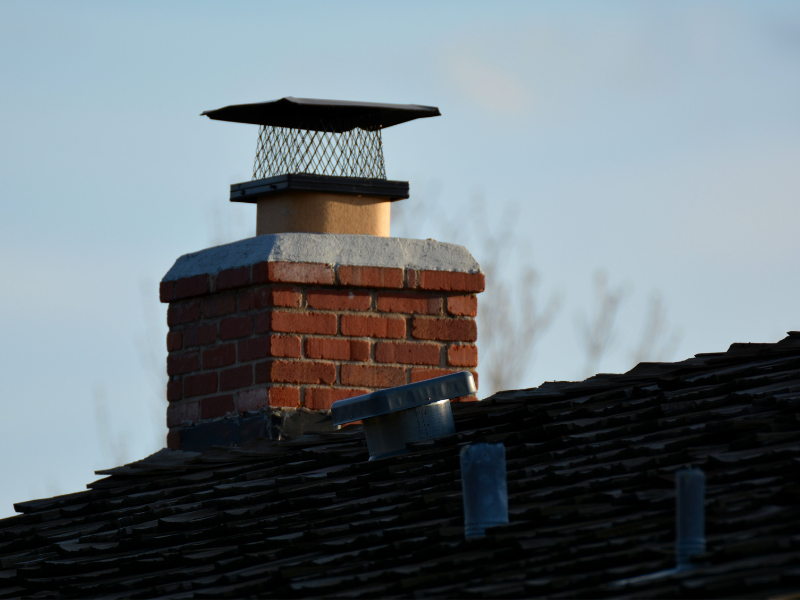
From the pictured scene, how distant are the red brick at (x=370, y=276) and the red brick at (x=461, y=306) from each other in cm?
31

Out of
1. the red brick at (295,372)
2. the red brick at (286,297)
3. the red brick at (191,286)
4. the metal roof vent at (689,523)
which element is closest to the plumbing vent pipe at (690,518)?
the metal roof vent at (689,523)

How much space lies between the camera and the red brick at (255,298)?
6.12 m

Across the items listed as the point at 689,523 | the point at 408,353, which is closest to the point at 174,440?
the point at 408,353

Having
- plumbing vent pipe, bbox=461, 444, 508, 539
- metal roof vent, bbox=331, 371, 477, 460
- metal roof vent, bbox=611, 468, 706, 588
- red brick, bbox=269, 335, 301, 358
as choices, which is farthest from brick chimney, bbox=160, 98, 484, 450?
metal roof vent, bbox=611, 468, 706, 588

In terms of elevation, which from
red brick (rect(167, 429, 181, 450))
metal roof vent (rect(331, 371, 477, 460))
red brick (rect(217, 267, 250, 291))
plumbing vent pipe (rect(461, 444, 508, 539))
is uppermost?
red brick (rect(217, 267, 250, 291))

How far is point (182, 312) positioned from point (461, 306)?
1524 millimetres

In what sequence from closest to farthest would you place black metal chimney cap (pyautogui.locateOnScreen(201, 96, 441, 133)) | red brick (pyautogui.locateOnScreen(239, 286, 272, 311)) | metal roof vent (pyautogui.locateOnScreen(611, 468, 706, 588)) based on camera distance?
metal roof vent (pyautogui.locateOnScreen(611, 468, 706, 588))
red brick (pyautogui.locateOnScreen(239, 286, 272, 311))
black metal chimney cap (pyautogui.locateOnScreen(201, 96, 441, 133))

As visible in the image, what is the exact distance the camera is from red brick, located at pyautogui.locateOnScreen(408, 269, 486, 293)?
6359 millimetres

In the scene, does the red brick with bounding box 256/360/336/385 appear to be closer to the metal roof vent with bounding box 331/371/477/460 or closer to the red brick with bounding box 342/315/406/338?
the red brick with bounding box 342/315/406/338

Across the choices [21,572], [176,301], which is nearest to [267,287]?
[176,301]

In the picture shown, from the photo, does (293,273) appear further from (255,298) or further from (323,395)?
(323,395)

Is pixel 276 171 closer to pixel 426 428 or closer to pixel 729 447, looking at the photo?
pixel 426 428

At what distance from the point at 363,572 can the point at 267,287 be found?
281 centimetres

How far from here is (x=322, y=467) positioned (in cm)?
525
